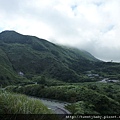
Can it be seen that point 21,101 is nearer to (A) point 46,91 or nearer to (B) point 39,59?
(A) point 46,91

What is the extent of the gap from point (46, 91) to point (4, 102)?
5611 cm

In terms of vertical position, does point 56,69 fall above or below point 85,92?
above

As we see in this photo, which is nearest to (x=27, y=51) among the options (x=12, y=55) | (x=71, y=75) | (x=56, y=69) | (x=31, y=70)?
(x=12, y=55)

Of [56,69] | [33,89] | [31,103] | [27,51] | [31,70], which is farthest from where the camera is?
[27,51]

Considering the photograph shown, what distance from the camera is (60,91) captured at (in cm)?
6019

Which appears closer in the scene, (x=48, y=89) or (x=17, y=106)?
(x=17, y=106)

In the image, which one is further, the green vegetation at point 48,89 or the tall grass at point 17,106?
the green vegetation at point 48,89

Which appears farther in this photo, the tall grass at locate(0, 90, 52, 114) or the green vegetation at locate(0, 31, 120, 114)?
the green vegetation at locate(0, 31, 120, 114)

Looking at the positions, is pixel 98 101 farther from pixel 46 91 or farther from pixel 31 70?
pixel 31 70

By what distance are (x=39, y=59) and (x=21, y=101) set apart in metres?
177

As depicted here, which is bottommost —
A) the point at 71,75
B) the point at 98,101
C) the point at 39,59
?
the point at 98,101

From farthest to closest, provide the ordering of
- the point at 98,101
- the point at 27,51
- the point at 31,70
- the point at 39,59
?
the point at 27,51
the point at 39,59
the point at 31,70
the point at 98,101

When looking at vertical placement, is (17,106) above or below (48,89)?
below

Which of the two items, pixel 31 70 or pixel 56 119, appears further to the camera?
pixel 31 70
